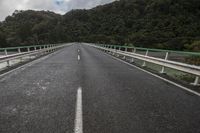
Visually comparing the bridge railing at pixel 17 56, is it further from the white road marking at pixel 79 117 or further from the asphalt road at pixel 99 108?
the white road marking at pixel 79 117

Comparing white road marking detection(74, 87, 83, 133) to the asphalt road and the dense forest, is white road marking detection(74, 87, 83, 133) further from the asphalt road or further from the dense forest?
the dense forest

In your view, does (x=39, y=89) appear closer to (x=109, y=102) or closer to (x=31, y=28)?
(x=109, y=102)

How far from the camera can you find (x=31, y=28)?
495ft

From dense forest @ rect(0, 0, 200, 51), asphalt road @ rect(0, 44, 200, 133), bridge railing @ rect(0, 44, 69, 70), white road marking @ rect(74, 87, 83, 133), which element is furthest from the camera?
dense forest @ rect(0, 0, 200, 51)

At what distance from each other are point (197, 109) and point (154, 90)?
7.21 ft

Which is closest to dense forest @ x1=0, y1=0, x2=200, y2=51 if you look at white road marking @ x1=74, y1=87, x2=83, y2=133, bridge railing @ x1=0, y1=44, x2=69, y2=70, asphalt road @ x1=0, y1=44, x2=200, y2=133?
bridge railing @ x1=0, y1=44, x2=69, y2=70

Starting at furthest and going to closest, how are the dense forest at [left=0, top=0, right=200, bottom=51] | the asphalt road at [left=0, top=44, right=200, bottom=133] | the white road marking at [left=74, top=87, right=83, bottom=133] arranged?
1. the dense forest at [left=0, top=0, right=200, bottom=51]
2. the asphalt road at [left=0, top=44, right=200, bottom=133]
3. the white road marking at [left=74, top=87, right=83, bottom=133]

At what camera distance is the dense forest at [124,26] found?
73000mm

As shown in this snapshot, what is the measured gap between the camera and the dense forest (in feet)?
240

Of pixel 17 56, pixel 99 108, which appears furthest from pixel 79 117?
pixel 17 56

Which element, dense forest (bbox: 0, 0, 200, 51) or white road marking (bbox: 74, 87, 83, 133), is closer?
white road marking (bbox: 74, 87, 83, 133)

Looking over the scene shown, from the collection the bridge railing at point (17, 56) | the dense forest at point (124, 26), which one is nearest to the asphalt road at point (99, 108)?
the bridge railing at point (17, 56)

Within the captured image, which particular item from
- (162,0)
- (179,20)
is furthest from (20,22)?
(179,20)

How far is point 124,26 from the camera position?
379ft
